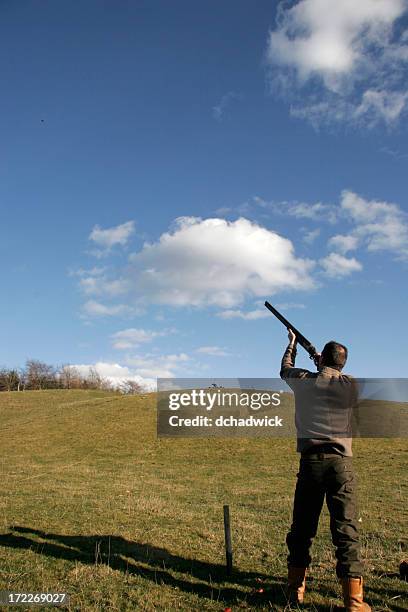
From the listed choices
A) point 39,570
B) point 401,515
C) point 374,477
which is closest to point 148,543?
point 39,570

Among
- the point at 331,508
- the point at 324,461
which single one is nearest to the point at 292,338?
the point at 324,461

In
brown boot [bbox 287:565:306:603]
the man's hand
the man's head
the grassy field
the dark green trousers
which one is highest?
the man's hand

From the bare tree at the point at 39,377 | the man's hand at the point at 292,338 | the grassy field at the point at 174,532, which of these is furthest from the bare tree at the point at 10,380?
the man's hand at the point at 292,338

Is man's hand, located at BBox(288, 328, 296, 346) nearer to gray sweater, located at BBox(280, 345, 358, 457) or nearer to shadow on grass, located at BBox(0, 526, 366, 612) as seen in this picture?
gray sweater, located at BBox(280, 345, 358, 457)

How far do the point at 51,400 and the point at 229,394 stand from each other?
44767mm

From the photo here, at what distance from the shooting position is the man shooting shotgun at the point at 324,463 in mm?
5855

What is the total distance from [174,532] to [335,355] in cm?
693

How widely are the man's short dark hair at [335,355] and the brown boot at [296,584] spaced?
8.82ft

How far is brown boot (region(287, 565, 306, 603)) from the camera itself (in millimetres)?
6215

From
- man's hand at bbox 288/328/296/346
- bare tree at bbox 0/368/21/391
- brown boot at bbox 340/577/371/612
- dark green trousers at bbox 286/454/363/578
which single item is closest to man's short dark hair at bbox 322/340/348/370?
man's hand at bbox 288/328/296/346

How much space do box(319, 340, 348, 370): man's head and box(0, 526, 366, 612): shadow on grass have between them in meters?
3.10

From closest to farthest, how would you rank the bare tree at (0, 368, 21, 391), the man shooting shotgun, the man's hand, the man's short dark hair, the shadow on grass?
the man shooting shotgun < the man's short dark hair < the shadow on grass < the man's hand < the bare tree at (0, 368, 21, 391)

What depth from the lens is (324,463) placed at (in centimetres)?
602

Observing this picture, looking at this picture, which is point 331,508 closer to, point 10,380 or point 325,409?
point 325,409
